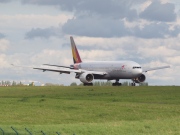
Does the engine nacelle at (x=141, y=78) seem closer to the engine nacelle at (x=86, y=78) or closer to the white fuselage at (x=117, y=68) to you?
the white fuselage at (x=117, y=68)

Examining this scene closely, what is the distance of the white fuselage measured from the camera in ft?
312

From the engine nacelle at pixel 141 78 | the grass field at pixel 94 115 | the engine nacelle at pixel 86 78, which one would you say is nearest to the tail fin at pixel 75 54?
the engine nacelle at pixel 141 78

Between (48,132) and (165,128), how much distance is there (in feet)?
20.7

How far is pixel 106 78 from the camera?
101625 mm

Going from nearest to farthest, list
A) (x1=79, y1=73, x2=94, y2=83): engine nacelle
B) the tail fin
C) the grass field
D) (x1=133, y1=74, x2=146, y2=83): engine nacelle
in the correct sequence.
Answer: the grass field, (x1=79, y1=73, x2=94, y2=83): engine nacelle, (x1=133, y1=74, x2=146, y2=83): engine nacelle, the tail fin

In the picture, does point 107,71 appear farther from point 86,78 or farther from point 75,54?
point 75,54

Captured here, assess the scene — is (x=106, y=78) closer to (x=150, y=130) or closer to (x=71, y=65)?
(x=71, y=65)

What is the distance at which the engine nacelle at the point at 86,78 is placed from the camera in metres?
94.7

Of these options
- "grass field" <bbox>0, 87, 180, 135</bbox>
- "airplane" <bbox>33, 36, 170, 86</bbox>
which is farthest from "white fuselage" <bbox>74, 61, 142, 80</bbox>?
"grass field" <bbox>0, 87, 180, 135</bbox>

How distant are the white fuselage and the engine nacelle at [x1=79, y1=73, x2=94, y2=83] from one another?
4645 mm

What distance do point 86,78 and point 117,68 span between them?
584 centimetres

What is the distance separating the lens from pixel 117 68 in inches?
3826

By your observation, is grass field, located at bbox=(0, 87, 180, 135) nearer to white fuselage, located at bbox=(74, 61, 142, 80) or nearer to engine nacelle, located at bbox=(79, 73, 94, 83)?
engine nacelle, located at bbox=(79, 73, 94, 83)

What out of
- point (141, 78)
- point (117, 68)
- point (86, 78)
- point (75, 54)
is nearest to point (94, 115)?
point (86, 78)
